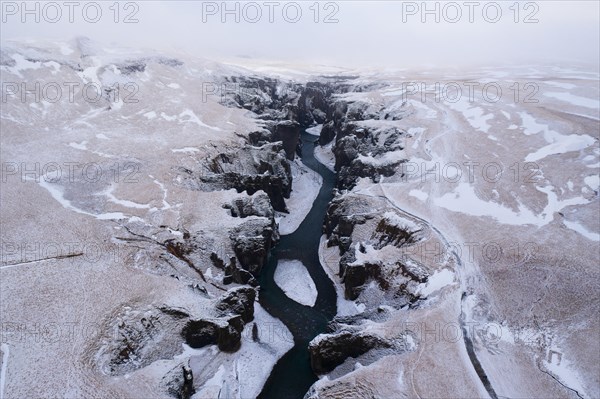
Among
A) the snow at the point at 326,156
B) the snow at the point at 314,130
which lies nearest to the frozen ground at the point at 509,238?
the snow at the point at 326,156

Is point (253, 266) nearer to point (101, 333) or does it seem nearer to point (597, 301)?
point (101, 333)

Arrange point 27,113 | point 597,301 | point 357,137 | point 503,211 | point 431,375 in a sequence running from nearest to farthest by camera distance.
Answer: point 431,375, point 597,301, point 503,211, point 27,113, point 357,137

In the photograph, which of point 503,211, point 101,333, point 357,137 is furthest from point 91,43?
point 503,211

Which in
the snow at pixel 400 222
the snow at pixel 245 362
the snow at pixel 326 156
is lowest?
the snow at pixel 245 362

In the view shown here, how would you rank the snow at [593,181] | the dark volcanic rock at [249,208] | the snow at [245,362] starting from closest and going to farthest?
the snow at [245,362] → the snow at [593,181] → the dark volcanic rock at [249,208]

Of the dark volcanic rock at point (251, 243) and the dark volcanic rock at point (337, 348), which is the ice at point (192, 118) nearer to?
the dark volcanic rock at point (251, 243)

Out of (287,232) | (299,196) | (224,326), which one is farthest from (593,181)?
(224,326)
